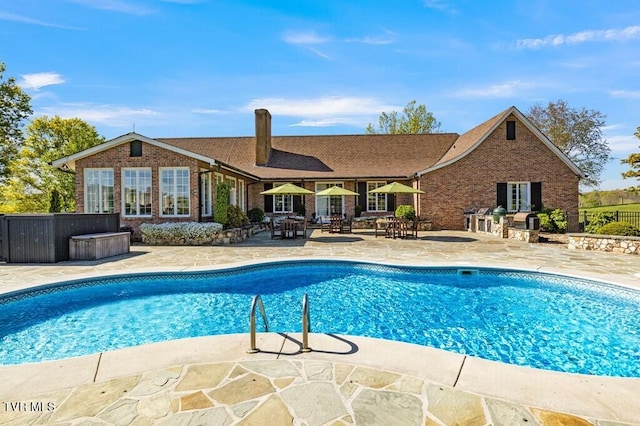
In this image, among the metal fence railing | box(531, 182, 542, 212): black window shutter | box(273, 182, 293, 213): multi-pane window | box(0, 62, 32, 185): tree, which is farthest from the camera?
box(0, 62, 32, 185): tree

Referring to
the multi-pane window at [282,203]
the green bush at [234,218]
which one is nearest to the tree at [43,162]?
the multi-pane window at [282,203]

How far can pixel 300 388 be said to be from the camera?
3045mm

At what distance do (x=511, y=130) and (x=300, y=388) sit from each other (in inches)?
773

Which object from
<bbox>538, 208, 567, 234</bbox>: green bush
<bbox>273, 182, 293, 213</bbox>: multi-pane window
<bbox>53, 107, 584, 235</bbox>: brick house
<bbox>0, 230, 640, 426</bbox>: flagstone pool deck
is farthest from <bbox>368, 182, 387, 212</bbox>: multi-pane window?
<bbox>0, 230, 640, 426</bbox>: flagstone pool deck

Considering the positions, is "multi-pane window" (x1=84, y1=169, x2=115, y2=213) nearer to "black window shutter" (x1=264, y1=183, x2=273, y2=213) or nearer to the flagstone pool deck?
"black window shutter" (x1=264, y1=183, x2=273, y2=213)

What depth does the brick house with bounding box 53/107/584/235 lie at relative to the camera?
14.4 metres

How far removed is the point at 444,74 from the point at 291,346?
15672mm

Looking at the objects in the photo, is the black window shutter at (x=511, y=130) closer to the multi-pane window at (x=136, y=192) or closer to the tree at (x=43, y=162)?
the multi-pane window at (x=136, y=192)

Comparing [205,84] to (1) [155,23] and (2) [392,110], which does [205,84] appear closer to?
(1) [155,23]

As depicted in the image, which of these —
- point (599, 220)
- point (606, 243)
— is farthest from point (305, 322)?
point (599, 220)

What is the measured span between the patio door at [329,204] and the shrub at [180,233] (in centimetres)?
935

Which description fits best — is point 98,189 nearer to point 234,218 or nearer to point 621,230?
point 234,218

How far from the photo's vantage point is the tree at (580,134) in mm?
33844

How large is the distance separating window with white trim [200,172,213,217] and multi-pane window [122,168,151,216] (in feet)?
7.01
